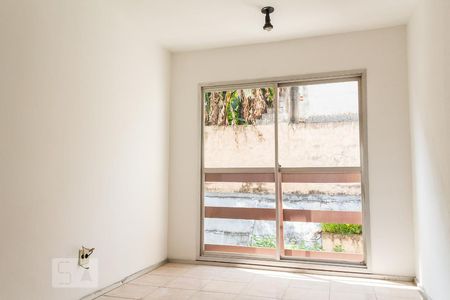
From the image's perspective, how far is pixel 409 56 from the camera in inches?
128

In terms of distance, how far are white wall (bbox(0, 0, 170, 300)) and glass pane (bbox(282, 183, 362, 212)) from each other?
1.47 metres

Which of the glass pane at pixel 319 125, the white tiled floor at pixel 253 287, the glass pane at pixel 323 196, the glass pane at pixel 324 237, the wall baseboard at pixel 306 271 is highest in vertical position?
the glass pane at pixel 319 125

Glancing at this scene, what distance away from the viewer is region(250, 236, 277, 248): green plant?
3734mm

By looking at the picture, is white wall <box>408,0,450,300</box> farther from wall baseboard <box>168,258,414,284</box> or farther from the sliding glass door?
the sliding glass door

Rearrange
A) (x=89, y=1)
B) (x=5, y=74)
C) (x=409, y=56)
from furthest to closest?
1. (x=409, y=56)
2. (x=89, y=1)
3. (x=5, y=74)

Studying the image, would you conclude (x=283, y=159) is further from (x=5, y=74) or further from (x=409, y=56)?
(x=5, y=74)

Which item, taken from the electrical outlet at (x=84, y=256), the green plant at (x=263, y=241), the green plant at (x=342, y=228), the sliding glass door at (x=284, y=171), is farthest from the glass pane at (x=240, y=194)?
the electrical outlet at (x=84, y=256)

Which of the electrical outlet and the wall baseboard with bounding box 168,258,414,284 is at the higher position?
the electrical outlet

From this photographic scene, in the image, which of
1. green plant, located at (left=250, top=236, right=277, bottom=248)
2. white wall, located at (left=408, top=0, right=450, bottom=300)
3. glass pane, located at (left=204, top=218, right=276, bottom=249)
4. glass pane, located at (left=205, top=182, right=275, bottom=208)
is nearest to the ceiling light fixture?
white wall, located at (left=408, top=0, right=450, bottom=300)

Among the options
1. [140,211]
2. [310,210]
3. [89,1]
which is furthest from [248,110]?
[89,1]

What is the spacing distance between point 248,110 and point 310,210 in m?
1.30

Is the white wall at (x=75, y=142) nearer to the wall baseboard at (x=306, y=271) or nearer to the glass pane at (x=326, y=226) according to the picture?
the wall baseboard at (x=306, y=271)

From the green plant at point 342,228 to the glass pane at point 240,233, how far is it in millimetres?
551

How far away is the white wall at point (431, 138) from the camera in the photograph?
212cm
